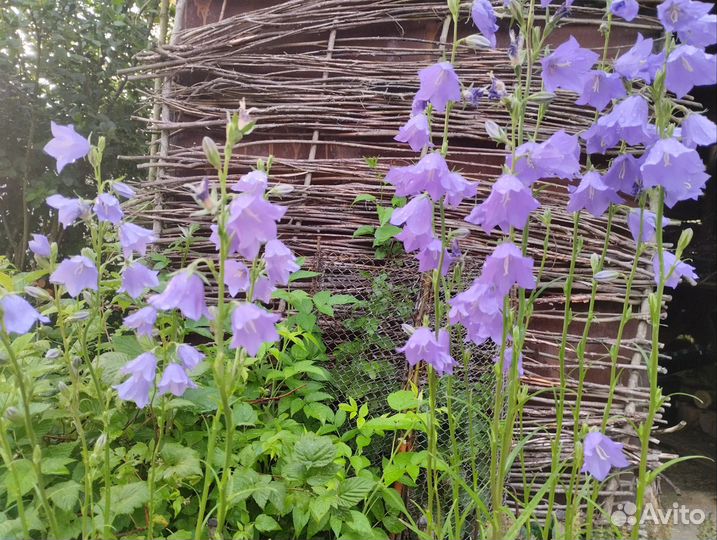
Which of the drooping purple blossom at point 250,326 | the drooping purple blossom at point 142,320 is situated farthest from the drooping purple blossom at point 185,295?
the drooping purple blossom at point 142,320

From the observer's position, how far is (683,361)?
4102 millimetres

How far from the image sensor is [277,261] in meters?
1.05

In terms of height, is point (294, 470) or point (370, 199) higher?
point (370, 199)

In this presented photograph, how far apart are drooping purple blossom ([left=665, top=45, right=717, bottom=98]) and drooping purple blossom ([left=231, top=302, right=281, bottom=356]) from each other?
0.91m

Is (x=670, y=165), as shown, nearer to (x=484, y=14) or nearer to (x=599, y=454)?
(x=484, y=14)

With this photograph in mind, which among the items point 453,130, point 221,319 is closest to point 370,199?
point 453,130

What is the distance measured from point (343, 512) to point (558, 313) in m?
1.44

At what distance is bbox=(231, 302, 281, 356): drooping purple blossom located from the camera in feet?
3.03

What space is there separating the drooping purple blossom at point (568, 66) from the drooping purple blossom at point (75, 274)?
107cm

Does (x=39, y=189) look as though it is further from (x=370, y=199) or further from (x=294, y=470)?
(x=294, y=470)

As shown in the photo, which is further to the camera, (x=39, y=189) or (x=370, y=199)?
(x=39, y=189)

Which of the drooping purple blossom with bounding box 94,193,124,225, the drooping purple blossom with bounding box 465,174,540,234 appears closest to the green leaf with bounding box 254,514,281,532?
the drooping purple blossom with bounding box 94,193,124,225

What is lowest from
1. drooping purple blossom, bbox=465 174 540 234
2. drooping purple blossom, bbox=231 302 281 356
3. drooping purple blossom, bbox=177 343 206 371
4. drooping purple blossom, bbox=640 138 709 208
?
drooping purple blossom, bbox=177 343 206 371

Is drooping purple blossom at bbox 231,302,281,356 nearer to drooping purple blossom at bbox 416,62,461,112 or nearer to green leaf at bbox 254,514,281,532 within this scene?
drooping purple blossom at bbox 416,62,461,112
